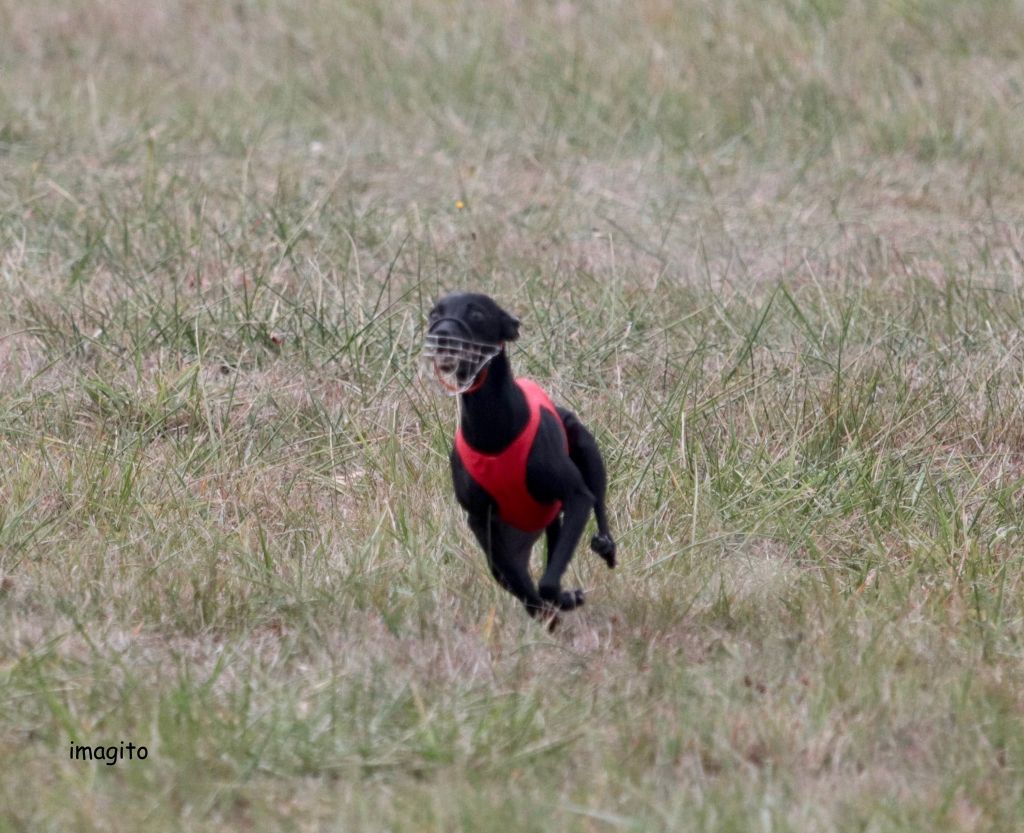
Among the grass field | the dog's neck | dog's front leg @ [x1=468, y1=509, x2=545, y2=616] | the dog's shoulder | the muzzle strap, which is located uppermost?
the muzzle strap

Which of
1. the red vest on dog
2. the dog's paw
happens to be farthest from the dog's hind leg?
the red vest on dog

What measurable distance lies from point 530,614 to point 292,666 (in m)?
0.59

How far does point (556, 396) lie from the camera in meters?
5.48

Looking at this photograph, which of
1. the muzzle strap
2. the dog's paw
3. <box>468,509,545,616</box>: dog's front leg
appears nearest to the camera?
the muzzle strap

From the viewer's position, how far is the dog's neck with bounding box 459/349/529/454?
3369 mm

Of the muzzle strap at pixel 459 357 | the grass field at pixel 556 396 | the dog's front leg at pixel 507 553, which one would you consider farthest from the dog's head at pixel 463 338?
the grass field at pixel 556 396

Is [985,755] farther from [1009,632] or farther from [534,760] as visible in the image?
[534,760]

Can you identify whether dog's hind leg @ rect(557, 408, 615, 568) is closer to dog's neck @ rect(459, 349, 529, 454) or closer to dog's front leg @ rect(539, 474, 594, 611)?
dog's front leg @ rect(539, 474, 594, 611)

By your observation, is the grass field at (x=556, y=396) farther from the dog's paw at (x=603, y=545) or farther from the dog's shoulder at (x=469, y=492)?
the dog's shoulder at (x=469, y=492)

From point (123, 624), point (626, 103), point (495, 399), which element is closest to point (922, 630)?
point (495, 399)

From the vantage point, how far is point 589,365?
18.8 feet

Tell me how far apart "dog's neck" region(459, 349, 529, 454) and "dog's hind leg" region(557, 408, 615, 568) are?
0.26 m

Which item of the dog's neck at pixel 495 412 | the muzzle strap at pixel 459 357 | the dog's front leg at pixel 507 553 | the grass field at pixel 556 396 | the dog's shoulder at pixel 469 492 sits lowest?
the grass field at pixel 556 396

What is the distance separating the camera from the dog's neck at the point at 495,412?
337 cm
